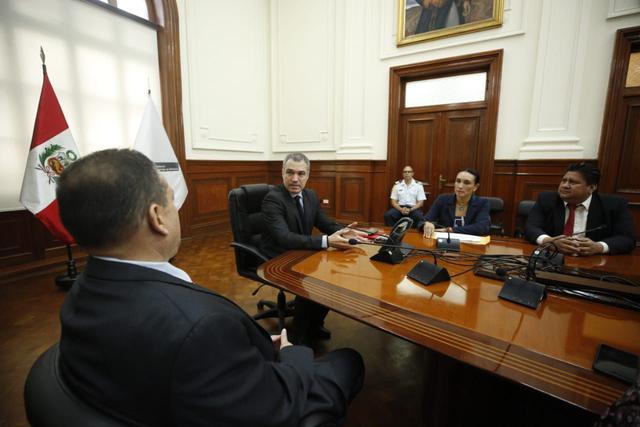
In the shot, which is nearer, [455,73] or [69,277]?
[69,277]

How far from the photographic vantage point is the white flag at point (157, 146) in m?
3.42

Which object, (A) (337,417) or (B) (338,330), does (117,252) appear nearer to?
(A) (337,417)

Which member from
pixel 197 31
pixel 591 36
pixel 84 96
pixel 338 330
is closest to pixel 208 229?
pixel 84 96

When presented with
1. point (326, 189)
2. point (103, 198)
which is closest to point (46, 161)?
point (103, 198)

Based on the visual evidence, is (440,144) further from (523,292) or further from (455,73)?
(523,292)

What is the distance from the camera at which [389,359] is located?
190cm

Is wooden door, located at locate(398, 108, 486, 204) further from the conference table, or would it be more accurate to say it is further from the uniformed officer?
the conference table

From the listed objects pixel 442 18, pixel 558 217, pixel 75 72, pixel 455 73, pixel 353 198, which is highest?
pixel 442 18

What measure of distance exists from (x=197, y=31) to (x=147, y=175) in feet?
16.4

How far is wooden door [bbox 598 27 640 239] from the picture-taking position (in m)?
3.55

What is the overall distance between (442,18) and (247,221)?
14.4 ft

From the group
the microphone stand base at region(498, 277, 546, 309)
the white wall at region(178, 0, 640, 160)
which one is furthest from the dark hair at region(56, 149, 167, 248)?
the white wall at region(178, 0, 640, 160)

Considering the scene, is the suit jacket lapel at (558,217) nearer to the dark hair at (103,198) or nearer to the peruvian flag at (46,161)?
the dark hair at (103,198)

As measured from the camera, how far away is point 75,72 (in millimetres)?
3414
